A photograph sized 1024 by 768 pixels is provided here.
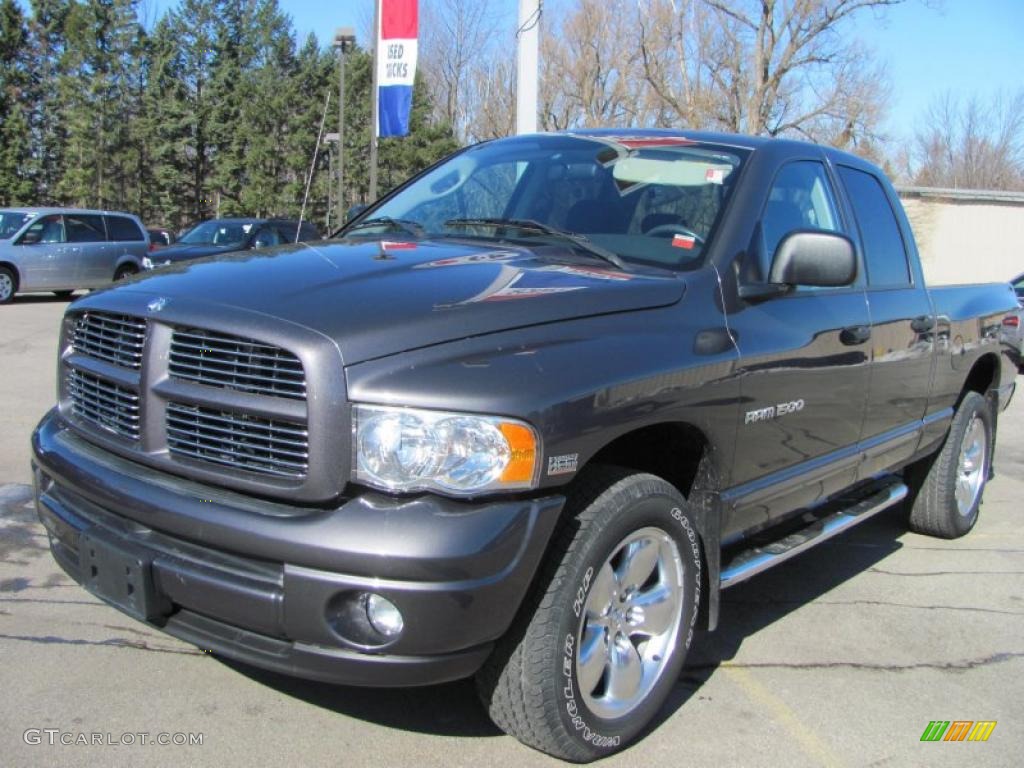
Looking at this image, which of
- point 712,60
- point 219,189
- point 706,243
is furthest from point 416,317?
point 219,189

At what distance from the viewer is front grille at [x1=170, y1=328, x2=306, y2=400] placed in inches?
96.9

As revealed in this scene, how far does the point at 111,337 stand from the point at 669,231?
1962 millimetres

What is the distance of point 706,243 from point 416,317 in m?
1.32

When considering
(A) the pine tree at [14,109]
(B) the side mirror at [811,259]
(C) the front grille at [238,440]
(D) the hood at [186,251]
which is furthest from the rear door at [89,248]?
(A) the pine tree at [14,109]

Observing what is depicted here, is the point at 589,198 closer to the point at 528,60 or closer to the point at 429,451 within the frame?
the point at 429,451

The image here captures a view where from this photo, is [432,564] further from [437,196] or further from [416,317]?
[437,196]

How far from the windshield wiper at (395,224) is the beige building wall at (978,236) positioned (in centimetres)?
3223

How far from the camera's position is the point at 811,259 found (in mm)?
3393

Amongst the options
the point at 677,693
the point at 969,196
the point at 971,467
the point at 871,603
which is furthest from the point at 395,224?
the point at 969,196

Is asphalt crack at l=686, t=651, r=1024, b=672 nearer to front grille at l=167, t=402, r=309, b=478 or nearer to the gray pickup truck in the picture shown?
the gray pickup truck

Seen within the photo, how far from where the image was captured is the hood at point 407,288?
8.32 feet

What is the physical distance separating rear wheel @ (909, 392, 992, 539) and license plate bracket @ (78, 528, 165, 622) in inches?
171

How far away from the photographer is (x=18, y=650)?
3.44 metres

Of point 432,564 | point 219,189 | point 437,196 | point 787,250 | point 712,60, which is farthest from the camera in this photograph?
point 219,189
